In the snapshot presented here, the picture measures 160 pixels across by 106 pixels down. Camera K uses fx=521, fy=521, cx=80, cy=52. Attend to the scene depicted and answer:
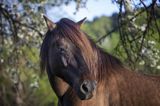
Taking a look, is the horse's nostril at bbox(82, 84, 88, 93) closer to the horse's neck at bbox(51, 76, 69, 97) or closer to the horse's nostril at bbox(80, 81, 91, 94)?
the horse's nostril at bbox(80, 81, 91, 94)

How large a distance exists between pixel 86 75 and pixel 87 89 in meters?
0.21

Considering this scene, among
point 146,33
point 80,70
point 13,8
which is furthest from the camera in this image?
point 13,8

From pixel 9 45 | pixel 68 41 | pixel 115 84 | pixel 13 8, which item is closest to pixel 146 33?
pixel 115 84

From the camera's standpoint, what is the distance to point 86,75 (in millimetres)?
6242

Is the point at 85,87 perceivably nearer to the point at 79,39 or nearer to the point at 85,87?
the point at 85,87

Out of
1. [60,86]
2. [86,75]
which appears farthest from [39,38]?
[86,75]

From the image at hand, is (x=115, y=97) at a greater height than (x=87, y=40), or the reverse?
(x=87, y=40)

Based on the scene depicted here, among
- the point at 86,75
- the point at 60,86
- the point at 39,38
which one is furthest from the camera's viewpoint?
the point at 39,38

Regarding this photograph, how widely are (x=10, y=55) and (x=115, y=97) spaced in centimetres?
706

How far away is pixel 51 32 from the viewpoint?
667cm

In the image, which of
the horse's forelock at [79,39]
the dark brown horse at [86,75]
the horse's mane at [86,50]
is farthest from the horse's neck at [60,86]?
the horse's forelock at [79,39]

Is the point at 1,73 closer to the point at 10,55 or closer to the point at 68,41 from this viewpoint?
the point at 10,55

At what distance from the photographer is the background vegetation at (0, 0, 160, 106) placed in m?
9.66

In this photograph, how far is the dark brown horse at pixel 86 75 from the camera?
6.35 metres
